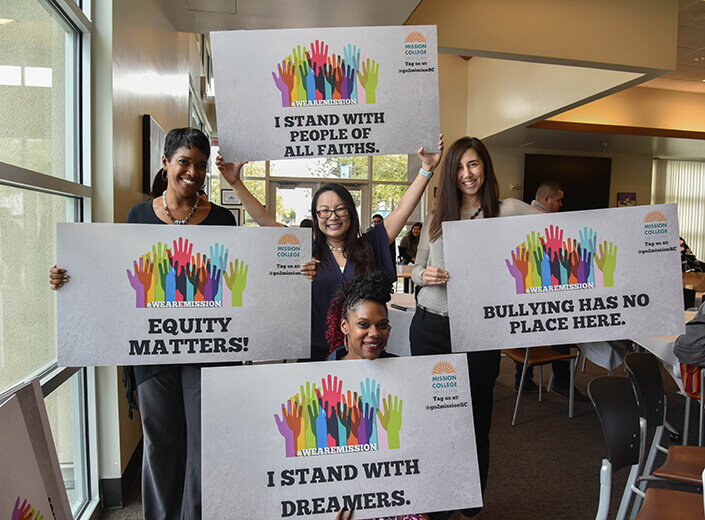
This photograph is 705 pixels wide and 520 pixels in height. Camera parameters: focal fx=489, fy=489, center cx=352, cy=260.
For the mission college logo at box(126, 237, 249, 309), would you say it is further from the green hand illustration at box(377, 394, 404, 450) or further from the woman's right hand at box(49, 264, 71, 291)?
the green hand illustration at box(377, 394, 404, 450)

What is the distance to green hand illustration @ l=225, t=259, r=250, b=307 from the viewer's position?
1.47 meters

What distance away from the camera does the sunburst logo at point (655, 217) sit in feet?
4.96

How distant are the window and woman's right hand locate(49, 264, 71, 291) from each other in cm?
29

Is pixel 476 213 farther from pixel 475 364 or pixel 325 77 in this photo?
pixel 325 77

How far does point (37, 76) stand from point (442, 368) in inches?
68.7

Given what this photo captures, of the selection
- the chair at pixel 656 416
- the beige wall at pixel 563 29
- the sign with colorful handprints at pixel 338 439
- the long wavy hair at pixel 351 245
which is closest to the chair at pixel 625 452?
the chair at pixel 656 416

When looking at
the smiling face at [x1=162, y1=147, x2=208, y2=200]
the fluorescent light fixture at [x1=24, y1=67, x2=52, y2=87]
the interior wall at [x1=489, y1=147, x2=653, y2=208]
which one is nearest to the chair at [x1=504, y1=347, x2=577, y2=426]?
the smiling face at [x1=162, y1=147, x2=208, y2=200]

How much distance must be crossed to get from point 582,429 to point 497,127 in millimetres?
6955

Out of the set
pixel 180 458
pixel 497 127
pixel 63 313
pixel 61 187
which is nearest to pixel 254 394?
pixel 63 313

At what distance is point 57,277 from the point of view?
4.58ft

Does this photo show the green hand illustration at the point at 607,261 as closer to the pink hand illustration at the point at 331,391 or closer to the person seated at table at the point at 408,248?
the pink hand illustration at the point at 331,391

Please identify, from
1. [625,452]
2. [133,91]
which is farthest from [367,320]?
[133,91]

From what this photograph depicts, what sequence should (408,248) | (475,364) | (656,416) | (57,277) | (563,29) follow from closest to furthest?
1. (57,277)
2. (475,364)
3. (656,416)
4. (563,29)
5. (408,248)

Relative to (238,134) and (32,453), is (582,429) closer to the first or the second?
(238,134)
